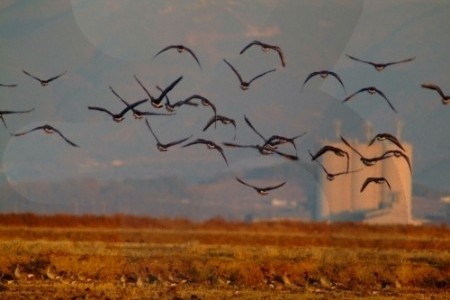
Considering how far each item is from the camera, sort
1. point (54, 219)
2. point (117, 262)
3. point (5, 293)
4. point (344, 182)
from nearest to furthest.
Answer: point (5, 293) → point (117, 262) → point (54, 219) → point (344, 182)

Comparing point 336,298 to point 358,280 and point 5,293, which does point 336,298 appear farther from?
point 5,293

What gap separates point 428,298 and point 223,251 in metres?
12.0

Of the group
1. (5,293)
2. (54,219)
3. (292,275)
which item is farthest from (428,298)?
(54,219)

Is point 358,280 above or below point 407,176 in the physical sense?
below

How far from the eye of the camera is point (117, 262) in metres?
34.4

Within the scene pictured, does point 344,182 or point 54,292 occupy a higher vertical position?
point 344,182

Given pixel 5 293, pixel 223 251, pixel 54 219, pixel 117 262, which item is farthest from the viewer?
pixel 54 219

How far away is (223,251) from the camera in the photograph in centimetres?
4022

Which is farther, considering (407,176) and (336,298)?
(407,176)

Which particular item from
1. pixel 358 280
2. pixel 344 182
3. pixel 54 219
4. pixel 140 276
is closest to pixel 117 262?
pixel 140 276

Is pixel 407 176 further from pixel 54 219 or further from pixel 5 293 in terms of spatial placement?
pixel 5 293

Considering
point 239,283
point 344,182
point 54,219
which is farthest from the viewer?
point 344,182

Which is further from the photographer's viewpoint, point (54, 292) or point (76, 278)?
point (76, 278)

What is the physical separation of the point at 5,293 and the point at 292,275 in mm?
8839
